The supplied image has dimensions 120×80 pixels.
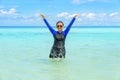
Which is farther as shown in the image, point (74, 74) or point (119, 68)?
point (119, 68)

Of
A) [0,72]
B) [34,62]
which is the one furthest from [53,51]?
[0,72]

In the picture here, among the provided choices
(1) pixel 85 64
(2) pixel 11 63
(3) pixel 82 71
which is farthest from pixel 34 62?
(3) pixel 82 71

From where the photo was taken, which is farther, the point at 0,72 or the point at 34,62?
the point at 34,62

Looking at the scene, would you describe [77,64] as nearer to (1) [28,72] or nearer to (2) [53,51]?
(2) [53,51]

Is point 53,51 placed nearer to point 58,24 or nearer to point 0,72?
point 58,24

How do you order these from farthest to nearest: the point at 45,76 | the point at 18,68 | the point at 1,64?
the point at 1,64 < the point at 18,68 < the point at 45,76

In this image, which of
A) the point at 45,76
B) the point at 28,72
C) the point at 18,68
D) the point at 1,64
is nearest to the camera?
the point at 45,76

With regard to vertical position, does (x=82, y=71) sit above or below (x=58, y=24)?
below

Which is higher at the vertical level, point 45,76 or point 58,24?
point 58,24

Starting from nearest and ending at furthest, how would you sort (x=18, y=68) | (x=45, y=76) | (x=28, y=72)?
(x=45, y=76)
(x=28, y=72)
(x=18, y=68)

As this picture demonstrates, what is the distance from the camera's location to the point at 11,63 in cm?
958

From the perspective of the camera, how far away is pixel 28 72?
809cm

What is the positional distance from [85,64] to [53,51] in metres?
0.78

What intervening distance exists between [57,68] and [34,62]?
1118 mm
